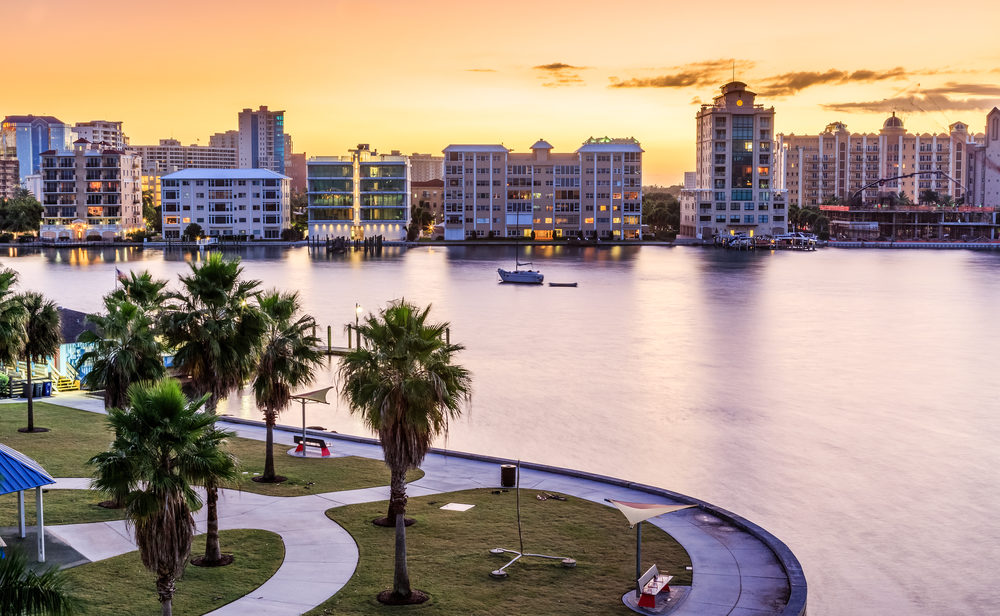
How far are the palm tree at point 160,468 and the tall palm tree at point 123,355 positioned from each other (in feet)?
34.3

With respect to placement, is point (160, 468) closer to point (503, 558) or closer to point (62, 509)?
point (503, 558)

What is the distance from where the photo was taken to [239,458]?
102ft

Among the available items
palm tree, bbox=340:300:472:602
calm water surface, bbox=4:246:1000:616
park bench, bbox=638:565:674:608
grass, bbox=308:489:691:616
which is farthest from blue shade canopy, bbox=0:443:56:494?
park bench, bbox=638:565:674:608

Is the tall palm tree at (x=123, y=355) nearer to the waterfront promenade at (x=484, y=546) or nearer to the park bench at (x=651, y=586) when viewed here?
the waterfront promenade at (x=484, y=546)

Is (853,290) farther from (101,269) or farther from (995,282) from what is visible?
(101,269)

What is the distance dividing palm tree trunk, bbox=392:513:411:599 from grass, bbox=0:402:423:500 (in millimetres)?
7565

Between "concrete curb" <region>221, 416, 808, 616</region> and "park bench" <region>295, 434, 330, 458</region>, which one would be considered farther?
"park bench" <region>295, 434, 330, 458</region>

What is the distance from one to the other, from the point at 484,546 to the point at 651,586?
15.9 ft

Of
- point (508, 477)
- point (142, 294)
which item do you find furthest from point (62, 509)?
point (508, 477)

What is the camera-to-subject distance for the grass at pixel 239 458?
2862 cm

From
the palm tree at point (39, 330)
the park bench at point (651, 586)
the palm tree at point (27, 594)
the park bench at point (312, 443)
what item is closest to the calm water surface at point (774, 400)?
the park bench at point (312, 443)

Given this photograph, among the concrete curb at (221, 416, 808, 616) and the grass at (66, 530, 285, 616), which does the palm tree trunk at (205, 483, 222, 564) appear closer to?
the grass at (66, 530, 285, 616)

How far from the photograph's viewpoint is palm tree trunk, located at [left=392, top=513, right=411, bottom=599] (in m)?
20.3

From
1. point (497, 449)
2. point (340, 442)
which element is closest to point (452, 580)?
point (340, 442)
